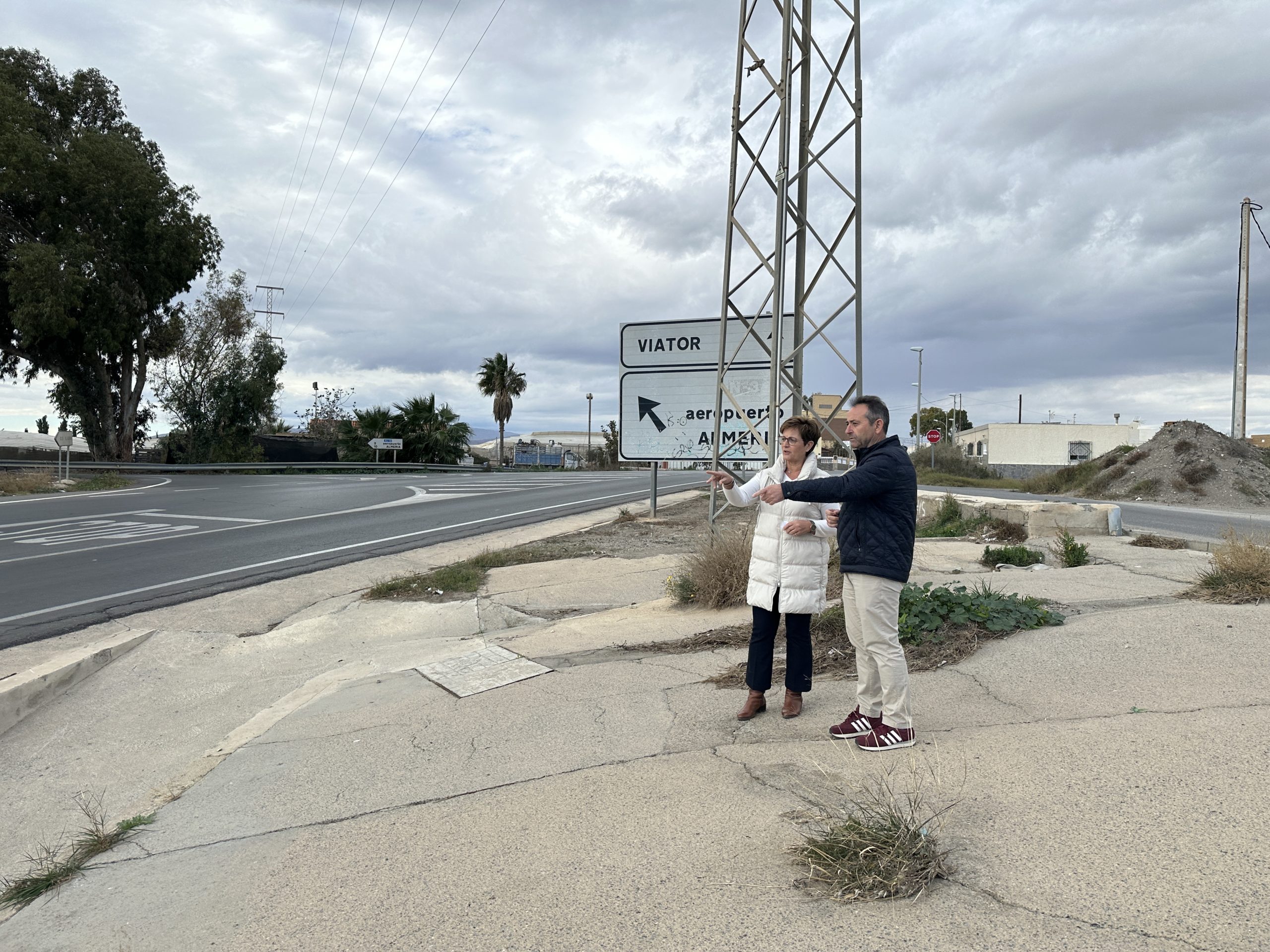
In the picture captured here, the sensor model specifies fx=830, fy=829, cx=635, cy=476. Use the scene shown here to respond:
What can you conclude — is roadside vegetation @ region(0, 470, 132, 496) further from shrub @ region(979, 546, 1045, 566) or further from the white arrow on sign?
shrub @ region(979, 546, 1045, 566)

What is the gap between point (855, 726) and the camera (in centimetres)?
392

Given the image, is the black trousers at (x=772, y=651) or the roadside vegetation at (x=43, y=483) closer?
the black trousers at (x=772, y=651)

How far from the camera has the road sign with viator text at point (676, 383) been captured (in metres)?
12.2

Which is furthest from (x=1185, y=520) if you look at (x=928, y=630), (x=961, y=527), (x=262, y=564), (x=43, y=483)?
(x=43, y=483)

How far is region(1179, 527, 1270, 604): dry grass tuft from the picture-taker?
583 cm

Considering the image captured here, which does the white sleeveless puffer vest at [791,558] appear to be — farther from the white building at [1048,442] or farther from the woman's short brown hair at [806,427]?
the white building at [1048,442]

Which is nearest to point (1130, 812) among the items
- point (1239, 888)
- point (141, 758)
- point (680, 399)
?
point (1239, 888)

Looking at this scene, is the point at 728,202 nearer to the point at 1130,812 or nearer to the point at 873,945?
the point at 1130,812

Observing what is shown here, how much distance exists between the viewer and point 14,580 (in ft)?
31.3

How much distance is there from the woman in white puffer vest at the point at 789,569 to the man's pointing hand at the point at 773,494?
231 mm

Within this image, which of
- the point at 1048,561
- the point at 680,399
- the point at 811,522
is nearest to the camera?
the point at 811,522

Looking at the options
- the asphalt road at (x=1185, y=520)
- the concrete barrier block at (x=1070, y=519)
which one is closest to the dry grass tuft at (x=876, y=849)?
the concrete barrier block at (x=1070, y=519)

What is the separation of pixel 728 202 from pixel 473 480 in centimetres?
2408

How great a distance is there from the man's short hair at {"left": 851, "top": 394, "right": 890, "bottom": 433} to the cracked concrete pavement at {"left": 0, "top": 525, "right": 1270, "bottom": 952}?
4.90 ft
